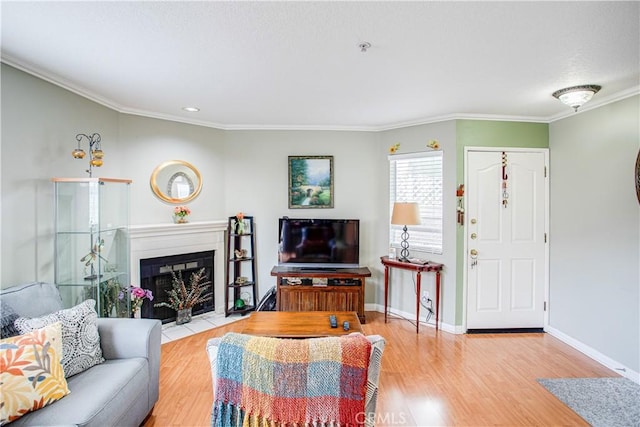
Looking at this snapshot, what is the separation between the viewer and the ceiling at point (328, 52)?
1.63 meters

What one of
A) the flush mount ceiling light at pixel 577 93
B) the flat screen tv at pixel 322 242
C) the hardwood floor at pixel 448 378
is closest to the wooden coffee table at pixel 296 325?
the hardwood floor at pixel 448 378

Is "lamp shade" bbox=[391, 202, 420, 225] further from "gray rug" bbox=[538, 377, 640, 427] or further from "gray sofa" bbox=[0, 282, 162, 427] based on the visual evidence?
"gray sofa" bbox=[0, 282, 162, 427]

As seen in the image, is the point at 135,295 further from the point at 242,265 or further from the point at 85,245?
the point at 242,265

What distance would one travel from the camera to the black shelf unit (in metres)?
4.10

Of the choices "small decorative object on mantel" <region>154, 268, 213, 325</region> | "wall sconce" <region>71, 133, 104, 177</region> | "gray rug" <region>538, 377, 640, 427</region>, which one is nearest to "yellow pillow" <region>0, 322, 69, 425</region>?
"wall sconce" <region>71, 133, 104, 177</region>

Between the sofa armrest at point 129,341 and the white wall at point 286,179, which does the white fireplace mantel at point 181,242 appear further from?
the sofa armrest at point 129,341

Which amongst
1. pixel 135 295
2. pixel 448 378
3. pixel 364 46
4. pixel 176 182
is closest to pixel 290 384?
pixel 364 46

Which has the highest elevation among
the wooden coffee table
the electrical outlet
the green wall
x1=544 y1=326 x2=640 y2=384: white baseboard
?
the green wall

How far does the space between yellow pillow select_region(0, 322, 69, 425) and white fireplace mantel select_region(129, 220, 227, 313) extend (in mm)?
1817

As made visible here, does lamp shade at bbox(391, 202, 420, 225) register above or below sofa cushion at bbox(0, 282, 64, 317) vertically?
above

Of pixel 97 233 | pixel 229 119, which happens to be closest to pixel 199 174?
pixel 229 119

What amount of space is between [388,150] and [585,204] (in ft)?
7.02

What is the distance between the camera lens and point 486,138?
3.56 metres

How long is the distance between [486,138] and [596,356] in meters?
2.40
